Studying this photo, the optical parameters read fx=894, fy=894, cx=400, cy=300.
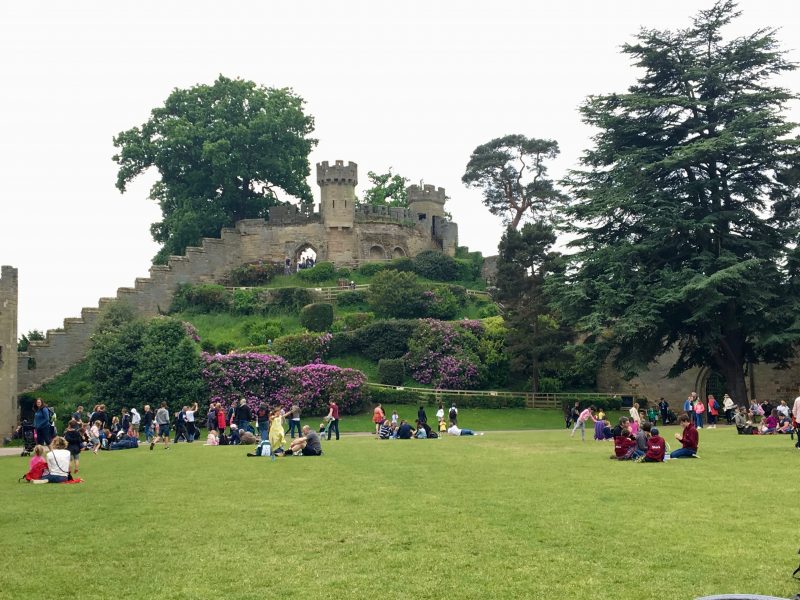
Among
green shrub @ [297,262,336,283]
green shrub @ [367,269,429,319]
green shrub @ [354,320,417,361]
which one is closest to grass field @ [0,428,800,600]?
green shrub @ [354,320,417,361]

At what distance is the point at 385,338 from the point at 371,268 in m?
15.0

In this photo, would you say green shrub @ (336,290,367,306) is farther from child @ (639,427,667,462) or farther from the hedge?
child @ (639,427,667,462)

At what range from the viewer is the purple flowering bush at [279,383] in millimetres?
42344

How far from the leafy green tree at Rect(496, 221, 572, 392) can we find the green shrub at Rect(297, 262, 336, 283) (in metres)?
17.8

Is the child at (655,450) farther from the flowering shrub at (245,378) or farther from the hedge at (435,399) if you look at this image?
the flowering shrub at (245,378)

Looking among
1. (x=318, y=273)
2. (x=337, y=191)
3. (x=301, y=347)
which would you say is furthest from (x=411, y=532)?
(x=337, y=191)

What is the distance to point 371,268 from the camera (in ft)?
210

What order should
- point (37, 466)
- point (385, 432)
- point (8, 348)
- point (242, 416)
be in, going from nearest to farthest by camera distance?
point (37, 466) < point (242, 416) < point (385, 432) < point (8, 348)

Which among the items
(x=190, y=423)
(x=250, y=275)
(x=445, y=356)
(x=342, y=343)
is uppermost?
(x=250, y=275)

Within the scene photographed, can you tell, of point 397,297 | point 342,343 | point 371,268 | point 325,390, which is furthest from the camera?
point 371,268

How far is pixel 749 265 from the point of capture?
108ft

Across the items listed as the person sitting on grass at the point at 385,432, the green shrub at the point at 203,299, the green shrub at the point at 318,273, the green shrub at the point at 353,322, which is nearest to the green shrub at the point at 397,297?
the green shrub at the point at 353,322

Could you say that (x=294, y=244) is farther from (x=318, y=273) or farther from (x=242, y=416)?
(x=242, y=416)

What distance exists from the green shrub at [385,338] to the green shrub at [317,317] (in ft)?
11.1
